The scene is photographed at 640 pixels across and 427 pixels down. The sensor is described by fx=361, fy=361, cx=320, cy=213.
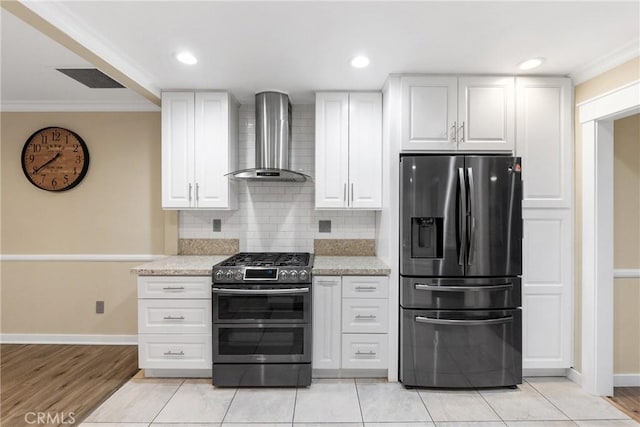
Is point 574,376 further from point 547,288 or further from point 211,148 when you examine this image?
point 211,148

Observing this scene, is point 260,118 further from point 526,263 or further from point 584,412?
point 584,412

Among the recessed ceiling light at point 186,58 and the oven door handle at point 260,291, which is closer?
the recessed ceiling light at point 186,58

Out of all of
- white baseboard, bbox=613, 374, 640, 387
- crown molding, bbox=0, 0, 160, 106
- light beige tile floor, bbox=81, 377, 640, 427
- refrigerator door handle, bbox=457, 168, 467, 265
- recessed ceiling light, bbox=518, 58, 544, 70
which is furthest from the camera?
white baseboard, bbox=613, 374, 640, 387

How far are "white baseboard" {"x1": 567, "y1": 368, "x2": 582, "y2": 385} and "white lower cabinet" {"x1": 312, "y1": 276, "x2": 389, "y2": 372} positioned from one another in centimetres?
148

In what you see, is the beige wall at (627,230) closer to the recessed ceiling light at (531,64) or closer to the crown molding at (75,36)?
the recessed ceiling light at (531,64)

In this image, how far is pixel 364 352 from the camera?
2.86 metres

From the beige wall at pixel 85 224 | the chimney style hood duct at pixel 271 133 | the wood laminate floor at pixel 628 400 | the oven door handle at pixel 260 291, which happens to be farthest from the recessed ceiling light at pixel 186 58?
the wood laminate floor at pixel 628 400

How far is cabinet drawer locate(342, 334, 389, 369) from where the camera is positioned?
112 inches

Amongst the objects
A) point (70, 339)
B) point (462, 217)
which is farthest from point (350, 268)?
point (70, 339)

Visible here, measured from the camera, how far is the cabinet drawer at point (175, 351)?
2836 millimetres

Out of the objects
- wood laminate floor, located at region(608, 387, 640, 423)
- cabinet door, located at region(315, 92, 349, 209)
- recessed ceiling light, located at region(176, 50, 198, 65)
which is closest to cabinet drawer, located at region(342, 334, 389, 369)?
cabinet door, located at region(315, 92, 349, 209)

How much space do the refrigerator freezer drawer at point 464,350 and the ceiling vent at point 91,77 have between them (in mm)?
3103

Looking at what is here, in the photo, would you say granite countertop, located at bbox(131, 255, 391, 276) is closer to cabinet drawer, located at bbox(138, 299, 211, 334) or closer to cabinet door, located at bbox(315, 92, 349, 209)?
cabinet drawer, located at bbox(138, 299, 211, 334)

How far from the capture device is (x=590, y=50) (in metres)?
2.40
